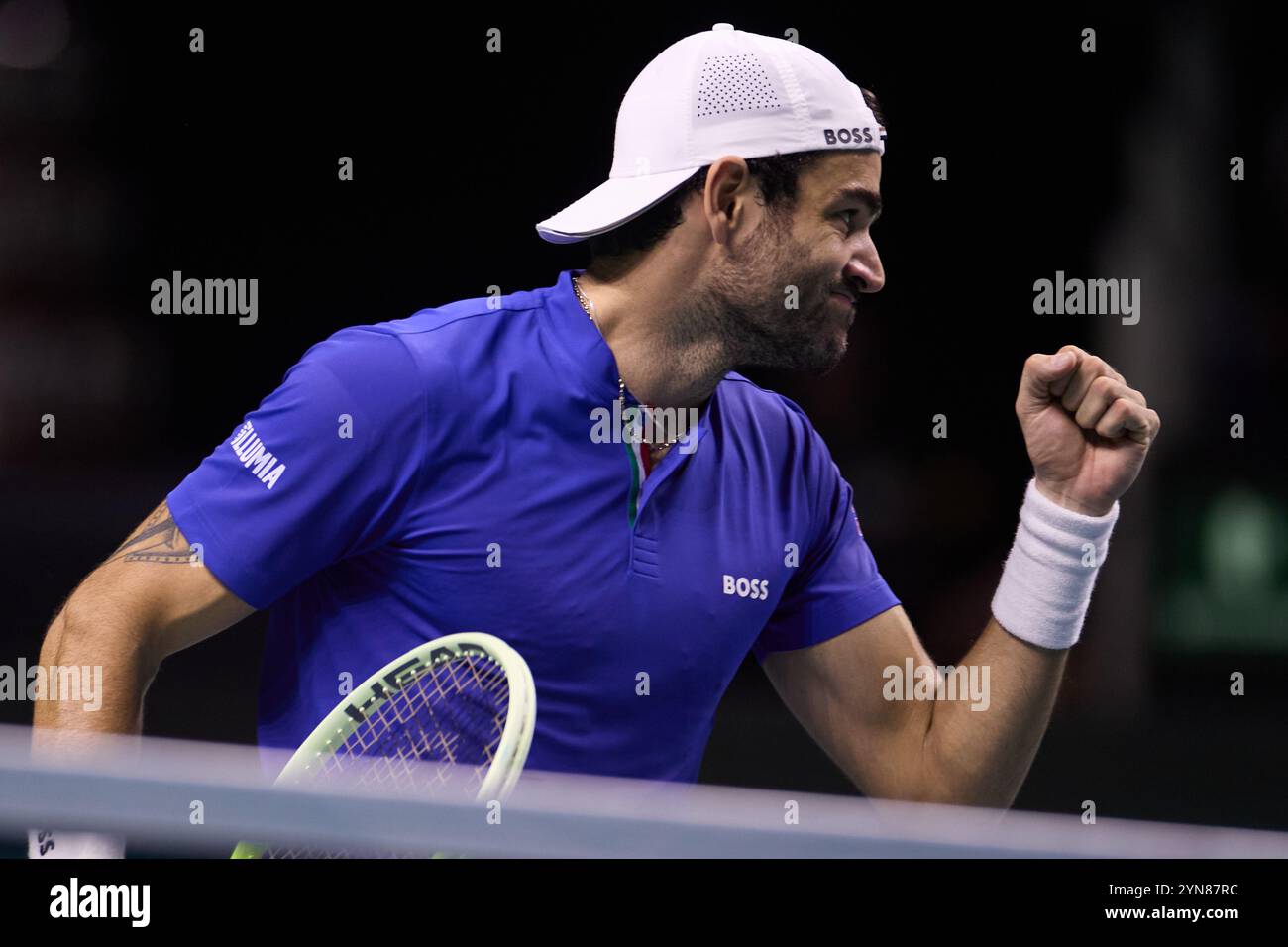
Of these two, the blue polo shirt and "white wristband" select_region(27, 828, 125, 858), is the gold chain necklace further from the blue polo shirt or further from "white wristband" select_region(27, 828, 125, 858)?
"white wristband" select_region(27, 828, 125, 858)

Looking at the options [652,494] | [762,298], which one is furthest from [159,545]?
[762,298]

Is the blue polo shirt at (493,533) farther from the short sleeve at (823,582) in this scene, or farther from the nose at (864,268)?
the nose at (864,268)

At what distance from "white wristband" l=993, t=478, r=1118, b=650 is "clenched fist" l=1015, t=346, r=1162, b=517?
2cm

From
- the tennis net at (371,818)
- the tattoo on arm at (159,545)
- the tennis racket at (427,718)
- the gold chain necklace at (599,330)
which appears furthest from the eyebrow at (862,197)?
the tennis net at (371,818)

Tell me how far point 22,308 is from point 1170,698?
2.47 m

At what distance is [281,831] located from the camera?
74 centimetres

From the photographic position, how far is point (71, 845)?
2.61 ft

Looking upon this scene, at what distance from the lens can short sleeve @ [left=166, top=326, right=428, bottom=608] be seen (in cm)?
142

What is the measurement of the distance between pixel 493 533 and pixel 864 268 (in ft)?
1.48

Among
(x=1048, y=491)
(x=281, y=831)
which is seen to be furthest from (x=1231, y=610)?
(x=281, y=831)

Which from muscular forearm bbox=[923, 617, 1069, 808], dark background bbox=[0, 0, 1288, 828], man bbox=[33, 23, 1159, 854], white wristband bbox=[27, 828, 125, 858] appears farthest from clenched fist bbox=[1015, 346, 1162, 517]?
dark background bbox=[0, 0, 1288, 828]

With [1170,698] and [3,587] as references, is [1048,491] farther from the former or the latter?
[3,587]

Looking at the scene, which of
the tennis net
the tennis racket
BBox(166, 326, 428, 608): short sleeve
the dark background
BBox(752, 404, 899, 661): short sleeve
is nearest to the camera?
the tennis net

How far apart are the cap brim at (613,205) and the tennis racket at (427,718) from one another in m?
0.49
